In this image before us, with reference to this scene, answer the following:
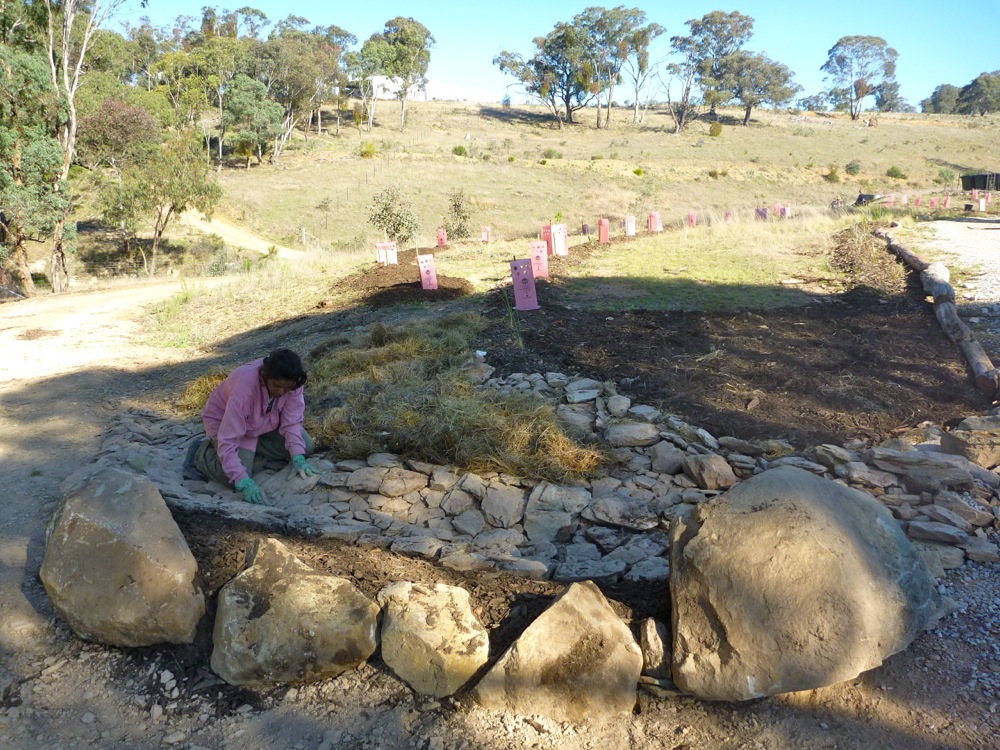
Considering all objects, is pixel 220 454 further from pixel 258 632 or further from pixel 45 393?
pixel 45 393

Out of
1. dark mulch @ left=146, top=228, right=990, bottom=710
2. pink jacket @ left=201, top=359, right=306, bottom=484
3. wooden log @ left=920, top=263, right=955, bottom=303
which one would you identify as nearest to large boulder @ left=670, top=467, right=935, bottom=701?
dark mulch @ left=146, top=228, right=990, bottom=710

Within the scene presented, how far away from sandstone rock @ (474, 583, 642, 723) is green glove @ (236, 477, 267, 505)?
2019mm

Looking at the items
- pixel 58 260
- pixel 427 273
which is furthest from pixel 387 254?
pixel 58 260

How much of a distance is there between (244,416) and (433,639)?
1977 millimetres

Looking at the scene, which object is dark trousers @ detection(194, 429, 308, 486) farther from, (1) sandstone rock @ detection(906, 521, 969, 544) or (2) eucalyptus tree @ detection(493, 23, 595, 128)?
(2) eucalyptus tree @ detection(493, 23, 595, 128)

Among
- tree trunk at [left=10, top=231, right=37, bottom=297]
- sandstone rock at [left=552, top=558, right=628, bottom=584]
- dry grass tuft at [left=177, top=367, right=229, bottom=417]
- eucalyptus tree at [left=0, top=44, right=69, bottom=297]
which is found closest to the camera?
sandstone rock at [left=552, top=558, right=628, bottom=584]

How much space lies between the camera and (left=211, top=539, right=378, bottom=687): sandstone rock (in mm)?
2699

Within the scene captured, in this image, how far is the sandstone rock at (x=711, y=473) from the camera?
4.10 m

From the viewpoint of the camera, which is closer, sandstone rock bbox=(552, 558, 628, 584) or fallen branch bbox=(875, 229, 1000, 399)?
sandstone rock bbox=(552, 558, 628, 584)

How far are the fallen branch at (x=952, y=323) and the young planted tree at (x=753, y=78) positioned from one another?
5879cm

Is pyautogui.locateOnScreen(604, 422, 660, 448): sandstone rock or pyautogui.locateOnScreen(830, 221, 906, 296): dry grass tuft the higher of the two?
pyautogui.locateOnScreen(830, 221, 906, 296): dry grass tuft

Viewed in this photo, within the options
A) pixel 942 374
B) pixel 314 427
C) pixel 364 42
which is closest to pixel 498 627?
pixel 314 427

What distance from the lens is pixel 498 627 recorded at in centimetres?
277

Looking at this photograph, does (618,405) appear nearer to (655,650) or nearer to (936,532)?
(936,532)
